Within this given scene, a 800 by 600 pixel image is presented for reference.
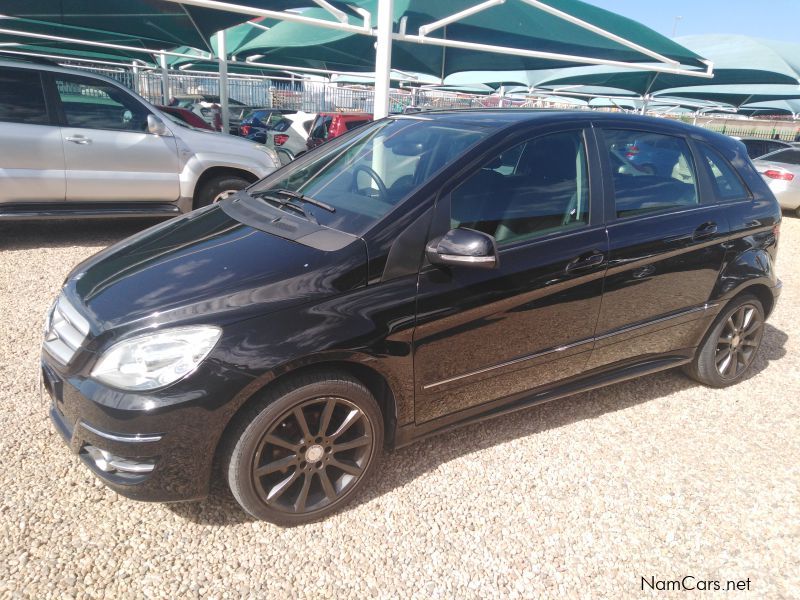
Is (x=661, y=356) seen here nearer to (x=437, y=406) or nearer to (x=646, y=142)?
(x=646, y=142)

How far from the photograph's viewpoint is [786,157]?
38.1ft

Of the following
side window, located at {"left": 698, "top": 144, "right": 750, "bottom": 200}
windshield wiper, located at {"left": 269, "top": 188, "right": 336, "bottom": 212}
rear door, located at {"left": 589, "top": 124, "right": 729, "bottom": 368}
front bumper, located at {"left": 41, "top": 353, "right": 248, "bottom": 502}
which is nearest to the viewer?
front bumper, located at {"left": 41, "top": 353, "right": 248, "bottom": 502}

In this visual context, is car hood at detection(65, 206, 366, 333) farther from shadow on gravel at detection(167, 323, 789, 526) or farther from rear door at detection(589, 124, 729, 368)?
rear door at detection(589, 124, 729, 368)

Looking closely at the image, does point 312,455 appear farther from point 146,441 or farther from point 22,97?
point 22,97

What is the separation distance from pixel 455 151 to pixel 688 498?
2.02 m

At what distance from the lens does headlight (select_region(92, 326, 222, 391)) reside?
6.61ft

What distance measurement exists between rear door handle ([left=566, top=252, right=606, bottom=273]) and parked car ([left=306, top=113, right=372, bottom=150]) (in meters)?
9.70

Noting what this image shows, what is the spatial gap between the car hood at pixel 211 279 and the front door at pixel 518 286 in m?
0.45

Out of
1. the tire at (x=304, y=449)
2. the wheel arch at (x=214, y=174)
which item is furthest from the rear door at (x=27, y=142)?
the tire at (x=304, y=449)

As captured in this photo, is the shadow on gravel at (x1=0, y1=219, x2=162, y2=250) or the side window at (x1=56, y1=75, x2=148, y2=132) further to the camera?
the shadow on gravel at (x1=0, y1=219, x2=162, y2=250)

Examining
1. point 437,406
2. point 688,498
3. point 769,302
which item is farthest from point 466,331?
A: point 769,302

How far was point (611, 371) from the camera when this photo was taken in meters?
3.23

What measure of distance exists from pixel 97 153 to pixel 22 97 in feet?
2.70

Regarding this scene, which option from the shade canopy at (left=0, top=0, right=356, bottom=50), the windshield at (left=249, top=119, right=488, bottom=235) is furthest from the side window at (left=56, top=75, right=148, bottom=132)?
the windshield at (left=249, top=119, right=488, bottom=235)
